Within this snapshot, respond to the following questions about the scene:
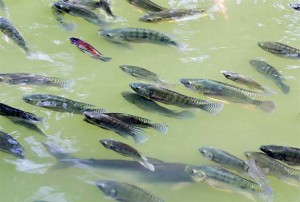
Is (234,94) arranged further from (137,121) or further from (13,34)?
(13,34)

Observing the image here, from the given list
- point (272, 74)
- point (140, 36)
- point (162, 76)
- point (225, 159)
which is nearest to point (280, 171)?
point (225, 159)

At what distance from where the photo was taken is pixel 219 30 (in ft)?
16.3

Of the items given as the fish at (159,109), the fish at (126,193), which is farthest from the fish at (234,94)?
the fish at (126,193)

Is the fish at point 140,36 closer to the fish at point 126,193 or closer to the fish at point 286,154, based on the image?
the fish at point 286,154

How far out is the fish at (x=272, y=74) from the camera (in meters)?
4.16

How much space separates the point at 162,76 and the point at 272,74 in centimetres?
91

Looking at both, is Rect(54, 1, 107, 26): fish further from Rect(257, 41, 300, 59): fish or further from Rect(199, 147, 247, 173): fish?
Rect(199, 147, 247, 173): fish

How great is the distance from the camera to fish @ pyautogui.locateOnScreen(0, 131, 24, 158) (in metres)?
3.23

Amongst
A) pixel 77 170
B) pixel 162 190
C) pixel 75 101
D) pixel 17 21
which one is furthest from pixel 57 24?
pixel 162 190

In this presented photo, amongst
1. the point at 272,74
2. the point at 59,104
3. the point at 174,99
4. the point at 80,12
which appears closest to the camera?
the point at 59,104

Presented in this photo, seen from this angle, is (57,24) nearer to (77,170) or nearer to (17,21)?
(17,21)

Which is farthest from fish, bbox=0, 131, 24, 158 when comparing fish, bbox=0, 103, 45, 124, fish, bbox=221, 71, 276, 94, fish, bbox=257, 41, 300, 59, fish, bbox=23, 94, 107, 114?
fish, bbox=257, 41, 300, 59

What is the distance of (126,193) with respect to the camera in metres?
2.96

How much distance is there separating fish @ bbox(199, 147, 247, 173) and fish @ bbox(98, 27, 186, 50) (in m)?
1.45
